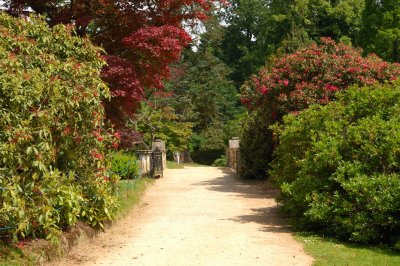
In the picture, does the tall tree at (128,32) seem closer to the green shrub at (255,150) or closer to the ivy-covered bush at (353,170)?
the ivy-covered bush at (353,170)

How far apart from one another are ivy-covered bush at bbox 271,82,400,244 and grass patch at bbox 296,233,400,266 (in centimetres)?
23

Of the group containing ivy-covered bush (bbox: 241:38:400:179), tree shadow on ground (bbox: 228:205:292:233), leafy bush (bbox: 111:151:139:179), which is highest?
ivy-covered bush (bbox: 241:38:400:179)

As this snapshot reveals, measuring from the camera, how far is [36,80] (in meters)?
7.06

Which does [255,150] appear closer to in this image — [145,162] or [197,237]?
[145,162]

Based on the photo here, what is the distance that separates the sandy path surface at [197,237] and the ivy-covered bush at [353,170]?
784mm

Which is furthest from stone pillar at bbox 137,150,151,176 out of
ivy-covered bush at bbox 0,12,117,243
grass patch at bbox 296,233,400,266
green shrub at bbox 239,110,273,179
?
grass patch at bbox 296,233,400,266

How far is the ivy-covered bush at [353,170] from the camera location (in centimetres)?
780

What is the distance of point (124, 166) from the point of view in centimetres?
1675

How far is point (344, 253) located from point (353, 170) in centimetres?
151

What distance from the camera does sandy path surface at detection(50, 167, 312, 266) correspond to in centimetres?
718

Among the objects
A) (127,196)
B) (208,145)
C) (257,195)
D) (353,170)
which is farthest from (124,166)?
(208,145)

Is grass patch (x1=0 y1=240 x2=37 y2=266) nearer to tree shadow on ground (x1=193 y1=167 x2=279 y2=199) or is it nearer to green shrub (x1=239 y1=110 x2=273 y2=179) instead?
tree shadow on ground (x1=193 y1=167 x2=279 y2=199)

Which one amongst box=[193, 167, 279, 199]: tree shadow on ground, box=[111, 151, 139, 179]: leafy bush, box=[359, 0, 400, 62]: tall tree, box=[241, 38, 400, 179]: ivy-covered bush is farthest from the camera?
box=[359, 0, 400, 62]: tall tree

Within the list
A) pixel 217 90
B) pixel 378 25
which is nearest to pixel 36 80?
pixel 378 25
